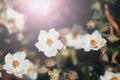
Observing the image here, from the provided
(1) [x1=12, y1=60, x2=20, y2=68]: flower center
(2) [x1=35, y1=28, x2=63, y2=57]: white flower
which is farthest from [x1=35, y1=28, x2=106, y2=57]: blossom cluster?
(1) [x1=12, y1=60, x2=20, y2=68]: flower center

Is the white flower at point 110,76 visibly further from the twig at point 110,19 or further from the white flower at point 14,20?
the white flower at point 14,20

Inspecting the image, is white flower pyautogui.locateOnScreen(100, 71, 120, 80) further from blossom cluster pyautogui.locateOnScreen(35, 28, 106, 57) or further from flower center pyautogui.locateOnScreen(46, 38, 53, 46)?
flower center pyautogui.locateOnScreen(46, 38, 53, 46)

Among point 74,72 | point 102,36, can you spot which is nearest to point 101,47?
point 102,36

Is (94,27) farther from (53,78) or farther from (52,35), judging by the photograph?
(53,78)

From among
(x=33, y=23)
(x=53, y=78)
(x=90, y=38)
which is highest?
(x=33, y=23)

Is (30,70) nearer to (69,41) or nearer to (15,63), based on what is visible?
(15,63)

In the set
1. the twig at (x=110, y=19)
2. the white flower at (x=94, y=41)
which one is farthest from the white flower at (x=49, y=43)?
the twig at (x=110, y=19)
